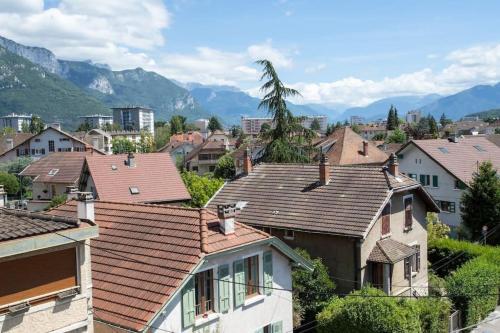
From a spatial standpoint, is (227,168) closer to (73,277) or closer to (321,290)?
(321,290)

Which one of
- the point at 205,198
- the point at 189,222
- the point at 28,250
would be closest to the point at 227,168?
the point at 205,198

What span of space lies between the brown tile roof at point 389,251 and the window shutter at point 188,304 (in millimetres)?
12198

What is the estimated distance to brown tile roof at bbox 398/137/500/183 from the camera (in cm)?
4891

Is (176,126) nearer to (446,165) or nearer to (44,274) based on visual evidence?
(446,165)

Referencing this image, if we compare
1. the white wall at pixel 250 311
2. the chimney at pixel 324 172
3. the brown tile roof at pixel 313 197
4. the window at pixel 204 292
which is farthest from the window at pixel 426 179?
the window at pixel 204 292

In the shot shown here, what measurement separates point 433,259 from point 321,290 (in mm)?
13722

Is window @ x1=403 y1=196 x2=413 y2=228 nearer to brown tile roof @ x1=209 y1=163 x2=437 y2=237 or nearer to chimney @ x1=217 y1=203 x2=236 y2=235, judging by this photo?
brown tile roof @ x1=209 y1=163 x2=437 y2=237

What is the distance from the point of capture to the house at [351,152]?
62.6 metres

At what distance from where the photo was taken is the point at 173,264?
16125 millimetres

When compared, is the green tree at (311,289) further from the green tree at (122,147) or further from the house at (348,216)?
the green tree at (122,147)

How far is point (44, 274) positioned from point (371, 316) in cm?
1216

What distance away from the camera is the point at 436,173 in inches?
1951

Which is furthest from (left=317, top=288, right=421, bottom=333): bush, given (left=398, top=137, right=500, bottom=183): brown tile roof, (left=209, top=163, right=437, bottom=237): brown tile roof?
(left=398, top=137, right=500, bottom=183): brown tile roof

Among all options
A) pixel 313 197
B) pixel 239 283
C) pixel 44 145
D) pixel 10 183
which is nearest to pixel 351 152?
pixel 313 197
